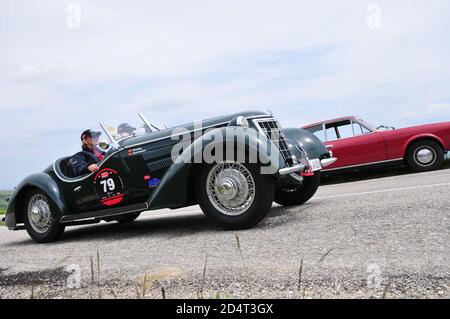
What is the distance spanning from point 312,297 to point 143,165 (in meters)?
3.71

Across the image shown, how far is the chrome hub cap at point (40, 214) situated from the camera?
6.65 meters

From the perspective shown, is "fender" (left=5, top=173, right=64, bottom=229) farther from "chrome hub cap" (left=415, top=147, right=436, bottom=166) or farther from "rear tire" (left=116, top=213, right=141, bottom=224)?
"chrome hub cap" (left=415, top=147, right=436, bottom=166)

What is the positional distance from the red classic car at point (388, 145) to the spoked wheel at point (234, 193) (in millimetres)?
7039

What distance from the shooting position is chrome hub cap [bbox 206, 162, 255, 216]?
5.12 m

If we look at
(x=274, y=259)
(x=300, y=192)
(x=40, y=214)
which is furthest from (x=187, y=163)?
(x=40, y=214)

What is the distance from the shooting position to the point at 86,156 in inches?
262

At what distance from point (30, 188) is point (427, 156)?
30.2 feet

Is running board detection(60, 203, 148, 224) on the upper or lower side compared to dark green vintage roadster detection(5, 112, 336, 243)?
lower

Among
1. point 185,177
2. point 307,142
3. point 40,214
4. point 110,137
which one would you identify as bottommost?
point 40,214

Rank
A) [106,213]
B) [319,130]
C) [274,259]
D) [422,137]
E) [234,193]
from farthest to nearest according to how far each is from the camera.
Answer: [319,130], [422,137], [106,213], [234,193], [274,259]

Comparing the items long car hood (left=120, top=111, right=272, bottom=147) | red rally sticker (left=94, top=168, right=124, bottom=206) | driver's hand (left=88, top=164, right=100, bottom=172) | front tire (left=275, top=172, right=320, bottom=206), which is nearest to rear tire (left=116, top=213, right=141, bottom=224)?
red rally sticker (left=94, top=168, right=124, bottom=206)

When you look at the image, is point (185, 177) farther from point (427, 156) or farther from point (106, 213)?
point (427, 156)

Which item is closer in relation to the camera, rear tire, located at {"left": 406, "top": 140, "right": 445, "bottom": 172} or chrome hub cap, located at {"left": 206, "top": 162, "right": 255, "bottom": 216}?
chrome hub cap, located at {"left": 206, "top": 162, "right": 255, "bottom": 216}

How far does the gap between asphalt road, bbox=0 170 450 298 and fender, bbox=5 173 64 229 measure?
1.98 ft
